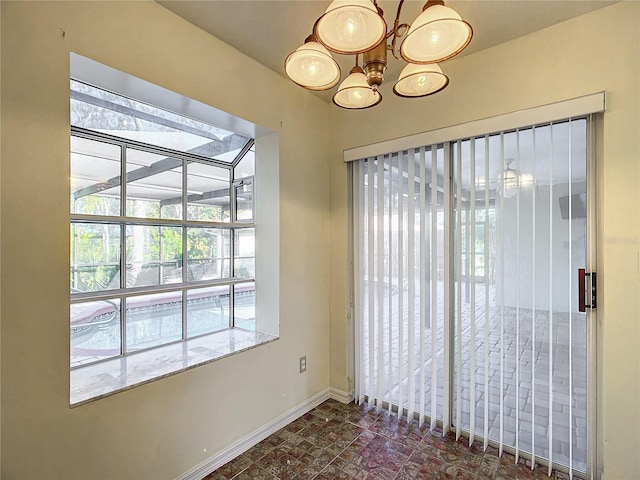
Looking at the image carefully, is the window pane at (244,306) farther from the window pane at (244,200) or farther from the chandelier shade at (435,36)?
the chandelier shade at (435,36)

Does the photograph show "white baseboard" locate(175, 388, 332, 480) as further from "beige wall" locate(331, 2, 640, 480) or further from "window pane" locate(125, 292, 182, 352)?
"beige wall" locate(331, 2, 640, 480)

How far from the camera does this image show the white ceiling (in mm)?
1703

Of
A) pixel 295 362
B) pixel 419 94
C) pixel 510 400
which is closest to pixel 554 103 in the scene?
pixel 419 94

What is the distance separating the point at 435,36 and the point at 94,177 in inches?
81.0

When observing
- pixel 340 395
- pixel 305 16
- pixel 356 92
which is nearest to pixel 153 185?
pixel 305 16

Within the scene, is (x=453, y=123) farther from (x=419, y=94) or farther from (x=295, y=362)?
(x=295, y=362)

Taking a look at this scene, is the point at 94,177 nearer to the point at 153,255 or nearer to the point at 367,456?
the point at 153,255

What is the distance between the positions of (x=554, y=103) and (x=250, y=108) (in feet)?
6.27

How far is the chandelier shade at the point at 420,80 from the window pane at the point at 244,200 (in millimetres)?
1693

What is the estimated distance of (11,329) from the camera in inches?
49.3

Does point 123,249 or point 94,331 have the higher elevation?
point 123,249

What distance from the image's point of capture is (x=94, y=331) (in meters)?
1.99

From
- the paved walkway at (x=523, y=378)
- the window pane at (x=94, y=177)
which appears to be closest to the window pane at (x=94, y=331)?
the window pane at (x=94, y=177)

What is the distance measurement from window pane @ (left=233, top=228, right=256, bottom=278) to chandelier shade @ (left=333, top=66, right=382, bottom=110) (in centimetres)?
152
